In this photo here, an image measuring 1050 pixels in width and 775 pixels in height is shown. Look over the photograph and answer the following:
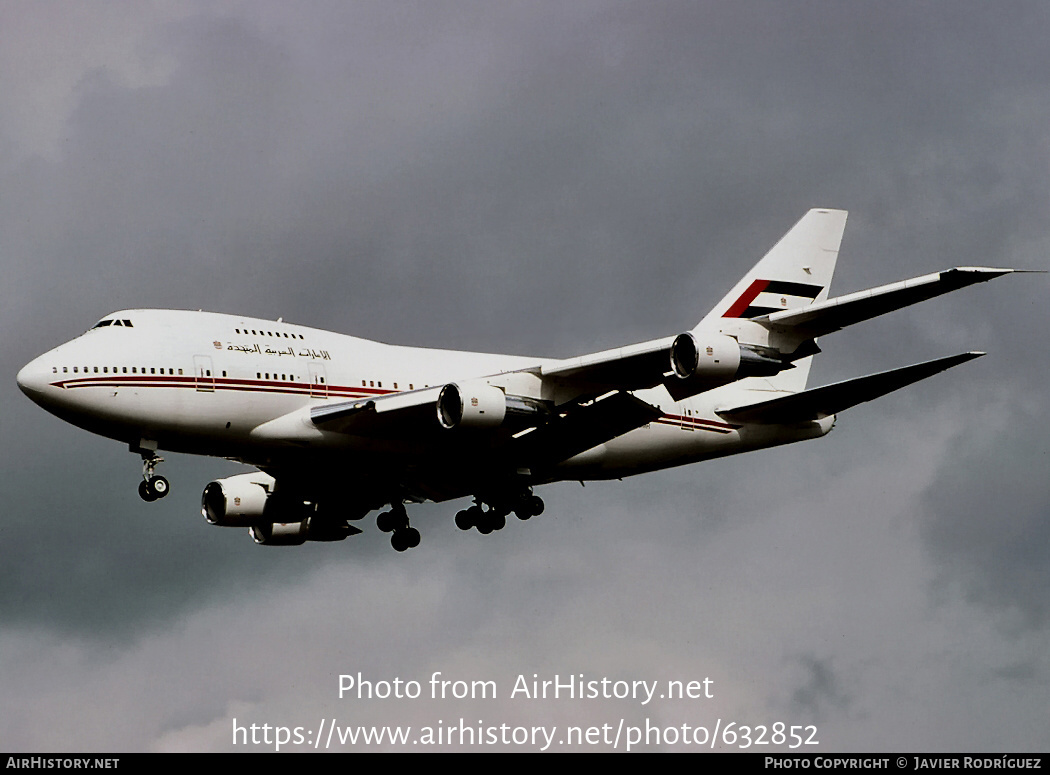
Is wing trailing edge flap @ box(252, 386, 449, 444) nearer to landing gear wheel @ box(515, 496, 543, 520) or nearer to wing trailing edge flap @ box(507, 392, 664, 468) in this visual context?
wing trailing edge flap @ box(507, 392, 664, 468)

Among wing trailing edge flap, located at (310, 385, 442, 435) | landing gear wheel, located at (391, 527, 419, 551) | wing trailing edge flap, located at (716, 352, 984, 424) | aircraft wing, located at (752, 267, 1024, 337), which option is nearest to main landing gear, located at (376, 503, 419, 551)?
landing gear wheel, located at (391, 527, 419, 551)

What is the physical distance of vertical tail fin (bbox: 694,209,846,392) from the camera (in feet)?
208

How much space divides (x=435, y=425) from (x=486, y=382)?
2155 mm

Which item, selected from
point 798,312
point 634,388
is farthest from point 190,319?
point 798,312

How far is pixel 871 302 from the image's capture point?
163ft

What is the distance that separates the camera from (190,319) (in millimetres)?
52938

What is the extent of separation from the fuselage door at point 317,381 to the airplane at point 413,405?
0.04 m

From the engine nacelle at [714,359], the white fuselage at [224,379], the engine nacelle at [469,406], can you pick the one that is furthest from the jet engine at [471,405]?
the engine nacelle at [714,359]

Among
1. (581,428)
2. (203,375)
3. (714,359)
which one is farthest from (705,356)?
(203,375)

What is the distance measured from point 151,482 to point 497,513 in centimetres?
1287

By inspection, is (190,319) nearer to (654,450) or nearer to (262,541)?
(262,541)

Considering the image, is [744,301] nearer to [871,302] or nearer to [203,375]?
[871,302]
